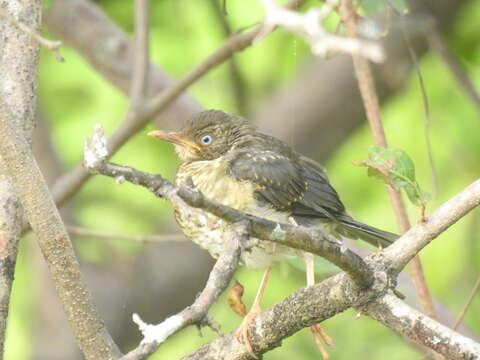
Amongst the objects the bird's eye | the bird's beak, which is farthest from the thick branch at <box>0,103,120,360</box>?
the bird's eye

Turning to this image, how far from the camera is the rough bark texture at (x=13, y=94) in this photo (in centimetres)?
263

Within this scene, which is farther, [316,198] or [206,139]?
[206,139]

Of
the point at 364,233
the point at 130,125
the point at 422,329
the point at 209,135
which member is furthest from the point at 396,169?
the point at 130,125

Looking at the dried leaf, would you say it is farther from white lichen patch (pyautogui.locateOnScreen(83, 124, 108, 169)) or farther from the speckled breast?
white lichen patch (pyautogui.locateOnScreen(83, 124, 108, 169))

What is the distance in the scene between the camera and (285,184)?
12.5 ft

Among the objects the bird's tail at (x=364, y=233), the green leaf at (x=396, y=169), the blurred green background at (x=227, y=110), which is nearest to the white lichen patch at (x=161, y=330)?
the green leaf at (x=396, y=169)

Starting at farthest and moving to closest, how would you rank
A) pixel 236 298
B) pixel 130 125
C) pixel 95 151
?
pixel 130 125
pixel 236 298
pixel 95 151

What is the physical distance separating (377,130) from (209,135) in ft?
2.97

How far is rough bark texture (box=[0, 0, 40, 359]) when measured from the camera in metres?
2.63

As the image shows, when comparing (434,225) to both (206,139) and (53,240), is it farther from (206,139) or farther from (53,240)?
(206,139)

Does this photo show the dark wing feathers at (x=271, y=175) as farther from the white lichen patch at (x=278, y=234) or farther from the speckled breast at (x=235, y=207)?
the white lichen patch at (x=278, y=234)

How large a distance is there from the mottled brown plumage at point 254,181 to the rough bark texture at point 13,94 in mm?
893

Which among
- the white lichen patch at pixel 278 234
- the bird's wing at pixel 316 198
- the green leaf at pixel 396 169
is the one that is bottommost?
the white lichen patch at pixel 278 234

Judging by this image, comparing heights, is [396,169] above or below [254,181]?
below
